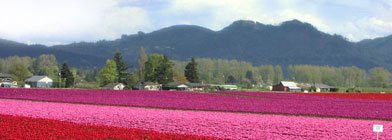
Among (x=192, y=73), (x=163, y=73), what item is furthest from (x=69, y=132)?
(x=192, y=73)

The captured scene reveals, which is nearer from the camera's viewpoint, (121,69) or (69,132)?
(69,132)

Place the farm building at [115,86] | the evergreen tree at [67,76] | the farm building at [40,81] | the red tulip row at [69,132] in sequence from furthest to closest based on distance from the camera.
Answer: the farm building at [40,81] → the evergreen tree at [67,76] → the farm building at [115,86] → the red tulip row at [69,132]

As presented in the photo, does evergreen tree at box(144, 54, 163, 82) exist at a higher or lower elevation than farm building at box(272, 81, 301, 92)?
higher

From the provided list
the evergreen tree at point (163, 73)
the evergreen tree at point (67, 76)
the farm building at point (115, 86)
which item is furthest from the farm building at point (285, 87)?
the evergreen tree at point (67, 76)

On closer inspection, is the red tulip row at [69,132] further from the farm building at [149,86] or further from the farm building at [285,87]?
the farm building at [285,87]

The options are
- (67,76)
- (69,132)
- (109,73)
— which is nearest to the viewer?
(69,132)

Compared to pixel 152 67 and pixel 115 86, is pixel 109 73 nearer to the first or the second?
pixel 115 86

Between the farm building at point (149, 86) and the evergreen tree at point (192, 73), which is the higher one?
the evergreen tree at point (192, 73)

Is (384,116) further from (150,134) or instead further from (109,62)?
(109,62)

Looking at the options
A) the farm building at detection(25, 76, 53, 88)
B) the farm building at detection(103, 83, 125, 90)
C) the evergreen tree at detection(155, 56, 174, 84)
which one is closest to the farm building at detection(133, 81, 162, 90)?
the evergreen tree at detection(155, 56, 174, 84)

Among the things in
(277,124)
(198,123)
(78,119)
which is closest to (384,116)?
(277,124)

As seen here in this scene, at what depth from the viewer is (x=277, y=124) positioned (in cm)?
2772

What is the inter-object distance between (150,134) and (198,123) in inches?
357

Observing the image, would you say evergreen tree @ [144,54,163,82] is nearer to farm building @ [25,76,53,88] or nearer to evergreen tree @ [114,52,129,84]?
evergreen tree @ [114,52,129,84]
